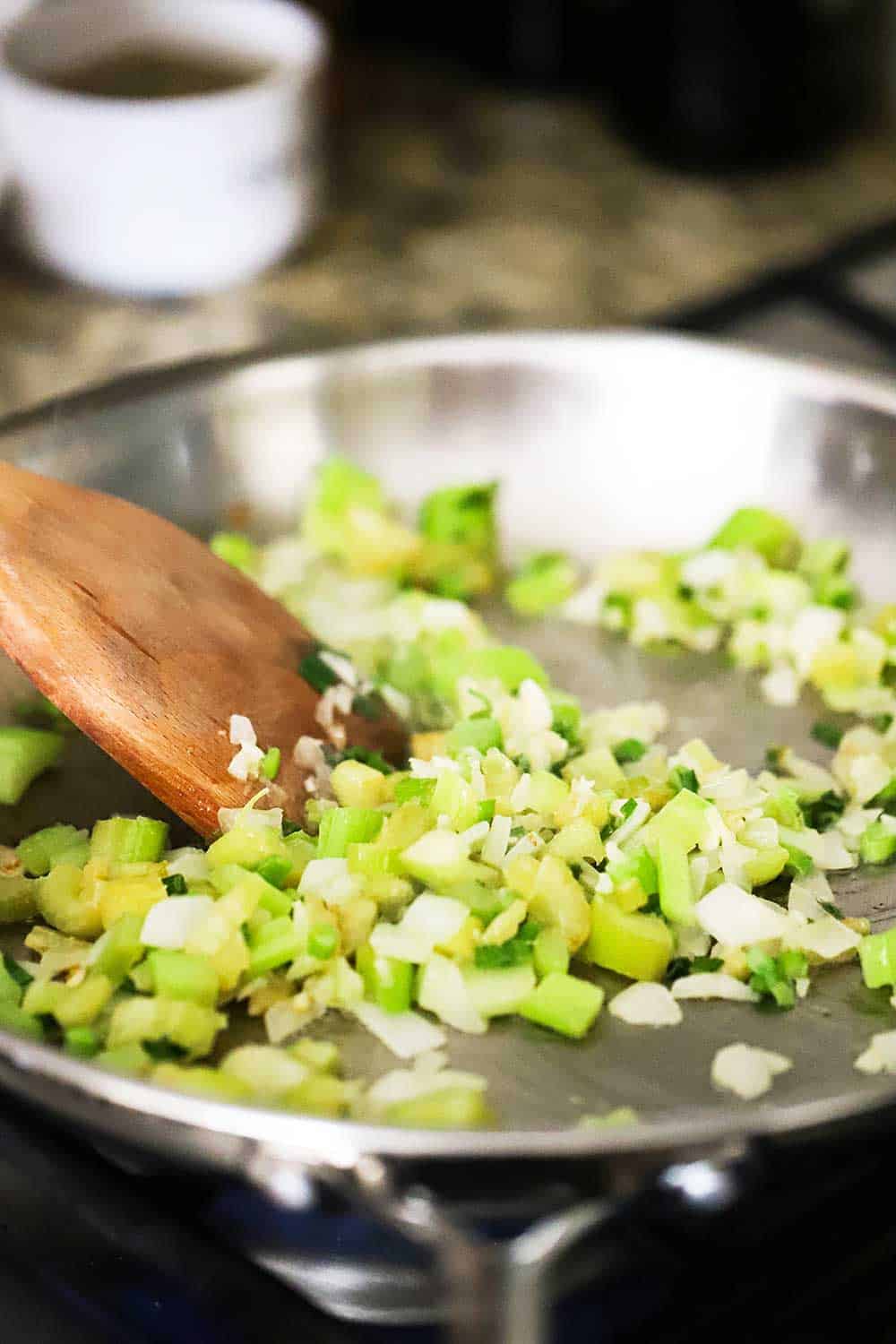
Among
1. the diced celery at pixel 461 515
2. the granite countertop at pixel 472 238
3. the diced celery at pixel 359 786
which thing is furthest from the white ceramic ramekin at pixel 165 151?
the diced celery at pixel 359 786

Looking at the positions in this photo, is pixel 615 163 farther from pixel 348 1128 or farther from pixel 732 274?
pixel 348 1128

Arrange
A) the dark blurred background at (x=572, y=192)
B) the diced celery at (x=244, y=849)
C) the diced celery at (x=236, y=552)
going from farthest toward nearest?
the dark blurred background at (x=572, y=192) → the diced celery at (x=236, y=552) → the diced celery at (x=244, y=849)

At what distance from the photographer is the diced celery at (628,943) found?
2.32 ft

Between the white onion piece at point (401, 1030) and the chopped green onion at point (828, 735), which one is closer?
the white onion piece at point (401, 1030)

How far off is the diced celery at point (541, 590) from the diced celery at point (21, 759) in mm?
305

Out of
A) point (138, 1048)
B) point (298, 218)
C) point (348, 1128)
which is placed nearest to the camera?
point (348, 1128)

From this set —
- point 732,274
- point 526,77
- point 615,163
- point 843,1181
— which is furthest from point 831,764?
point 526,77

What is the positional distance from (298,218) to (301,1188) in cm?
96

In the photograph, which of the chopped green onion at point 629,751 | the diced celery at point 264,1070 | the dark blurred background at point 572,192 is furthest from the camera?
the dark blurred background at point 572,192

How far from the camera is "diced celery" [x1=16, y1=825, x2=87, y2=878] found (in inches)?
30.6

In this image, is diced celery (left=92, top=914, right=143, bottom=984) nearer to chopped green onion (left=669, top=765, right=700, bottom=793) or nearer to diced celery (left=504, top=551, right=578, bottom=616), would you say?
chopped green onion (left=669, top=765, right=700, bottom=793)

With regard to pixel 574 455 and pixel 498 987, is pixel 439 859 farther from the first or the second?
pixel 574 455

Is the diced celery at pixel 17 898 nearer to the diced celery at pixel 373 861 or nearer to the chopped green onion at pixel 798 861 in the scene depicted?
the diced celery at pixel 373 861

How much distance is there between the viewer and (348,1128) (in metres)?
0.50
